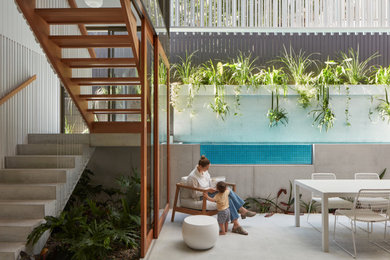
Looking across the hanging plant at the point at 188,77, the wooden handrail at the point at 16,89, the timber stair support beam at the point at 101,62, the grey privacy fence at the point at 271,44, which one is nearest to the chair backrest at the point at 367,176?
the grey privacy fence at the point at 271,44

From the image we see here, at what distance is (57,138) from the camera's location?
584 centimetres

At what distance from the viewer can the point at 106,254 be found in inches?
147

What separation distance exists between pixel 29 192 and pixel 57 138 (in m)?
1.49

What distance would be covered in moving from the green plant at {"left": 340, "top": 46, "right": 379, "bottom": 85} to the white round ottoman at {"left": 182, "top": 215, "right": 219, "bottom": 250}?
4440 millimetres

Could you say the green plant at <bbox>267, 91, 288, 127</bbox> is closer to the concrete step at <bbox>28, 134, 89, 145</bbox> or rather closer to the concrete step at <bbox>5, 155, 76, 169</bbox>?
the concrete step at <bbox>28, 134, 89, 145</bbox>

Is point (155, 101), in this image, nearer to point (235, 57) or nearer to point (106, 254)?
point (106, 254)

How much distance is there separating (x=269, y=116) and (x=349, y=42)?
2.36 m

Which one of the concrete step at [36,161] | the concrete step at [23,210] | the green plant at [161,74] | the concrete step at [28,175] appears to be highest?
the green plant at [161,74]

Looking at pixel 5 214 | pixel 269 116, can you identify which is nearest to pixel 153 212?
pixel 5 214

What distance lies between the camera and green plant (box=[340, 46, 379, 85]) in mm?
6840

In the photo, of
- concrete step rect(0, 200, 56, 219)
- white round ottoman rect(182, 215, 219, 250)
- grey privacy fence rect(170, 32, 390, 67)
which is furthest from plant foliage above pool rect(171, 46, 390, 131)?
concrete step rect(0, 200, 56, 219)

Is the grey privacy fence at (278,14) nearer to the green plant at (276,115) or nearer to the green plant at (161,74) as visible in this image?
the green plant at (276,115)

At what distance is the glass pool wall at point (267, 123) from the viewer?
6883mm

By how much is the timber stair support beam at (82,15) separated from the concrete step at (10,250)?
8.45 feet
